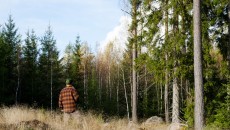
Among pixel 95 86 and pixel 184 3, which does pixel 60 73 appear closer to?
pixel 95 86

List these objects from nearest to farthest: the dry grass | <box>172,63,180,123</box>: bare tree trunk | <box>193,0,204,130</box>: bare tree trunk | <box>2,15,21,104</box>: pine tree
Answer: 1. the dry grass
2. <box>193,0,204,130</box>: bare tree trunk
3. <box>172,63,180,123</box>: bare tree trunk
4. <box>2,15,21,104</box>: pine tree

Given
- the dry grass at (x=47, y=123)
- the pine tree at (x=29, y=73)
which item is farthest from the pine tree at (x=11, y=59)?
the dry grass at (x=47, y=123)

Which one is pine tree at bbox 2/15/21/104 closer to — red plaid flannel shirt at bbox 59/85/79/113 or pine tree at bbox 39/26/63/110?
pine tree at bbox 39/26/63/110

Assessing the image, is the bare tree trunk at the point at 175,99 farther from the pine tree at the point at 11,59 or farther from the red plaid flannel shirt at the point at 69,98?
the pine tree at the point at 11,59

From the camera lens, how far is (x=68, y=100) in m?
14.0

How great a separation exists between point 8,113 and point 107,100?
3467 centimetres

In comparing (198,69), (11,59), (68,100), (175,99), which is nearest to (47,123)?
(68,100)

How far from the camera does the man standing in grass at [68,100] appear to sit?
544 inches

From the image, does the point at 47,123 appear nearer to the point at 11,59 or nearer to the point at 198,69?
the point at 198,69

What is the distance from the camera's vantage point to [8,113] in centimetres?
1505

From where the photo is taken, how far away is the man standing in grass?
13828mm

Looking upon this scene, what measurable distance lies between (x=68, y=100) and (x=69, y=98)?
106 mm

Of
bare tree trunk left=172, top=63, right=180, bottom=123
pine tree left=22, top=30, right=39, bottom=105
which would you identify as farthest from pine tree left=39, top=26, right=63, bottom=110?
bare tree trunk left=172, top=63, right=180, bottom=123

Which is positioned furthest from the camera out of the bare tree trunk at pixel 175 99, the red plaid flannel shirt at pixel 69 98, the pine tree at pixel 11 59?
the pine tree at pixel 11 59
